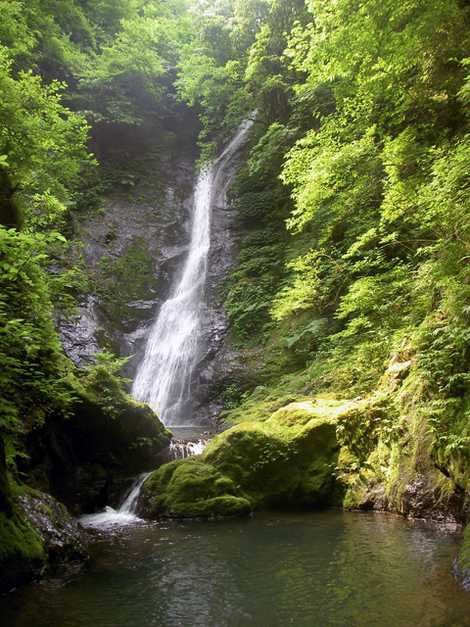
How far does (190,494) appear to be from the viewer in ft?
26.8

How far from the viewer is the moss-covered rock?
4.46 meters

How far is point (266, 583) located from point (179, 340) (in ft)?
43.3

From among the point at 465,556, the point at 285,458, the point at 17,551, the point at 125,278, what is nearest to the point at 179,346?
the point at 125,278

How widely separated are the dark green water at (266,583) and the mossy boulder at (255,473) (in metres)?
1.10

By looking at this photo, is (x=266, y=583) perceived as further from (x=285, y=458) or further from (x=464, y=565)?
(x=285, y=458)

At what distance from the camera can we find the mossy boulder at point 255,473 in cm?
809

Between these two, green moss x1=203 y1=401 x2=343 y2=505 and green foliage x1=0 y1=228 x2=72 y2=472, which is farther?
green moss x1=203 y1=401 x2=343 y2=505

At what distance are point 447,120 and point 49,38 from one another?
20974 mm

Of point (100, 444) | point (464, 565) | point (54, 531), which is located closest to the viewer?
point (464, 565)

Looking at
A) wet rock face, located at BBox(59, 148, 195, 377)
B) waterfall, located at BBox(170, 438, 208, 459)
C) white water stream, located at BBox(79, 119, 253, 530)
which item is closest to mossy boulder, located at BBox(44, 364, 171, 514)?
waterfall, located at BBox(170, 438, 208, 459)

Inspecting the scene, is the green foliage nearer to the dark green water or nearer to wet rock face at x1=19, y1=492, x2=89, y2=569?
wet rock face at x1=19, y1=492, x2=89, y2=569

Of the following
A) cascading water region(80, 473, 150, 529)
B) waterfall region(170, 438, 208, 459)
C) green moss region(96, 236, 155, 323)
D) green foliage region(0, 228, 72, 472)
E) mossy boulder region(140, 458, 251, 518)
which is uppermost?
green moss region(96, 236, 155, 323)

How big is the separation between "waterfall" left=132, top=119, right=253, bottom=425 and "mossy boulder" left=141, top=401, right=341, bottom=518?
652 cm

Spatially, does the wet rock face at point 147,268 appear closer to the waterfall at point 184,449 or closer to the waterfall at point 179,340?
the waterfall at point 179,340
